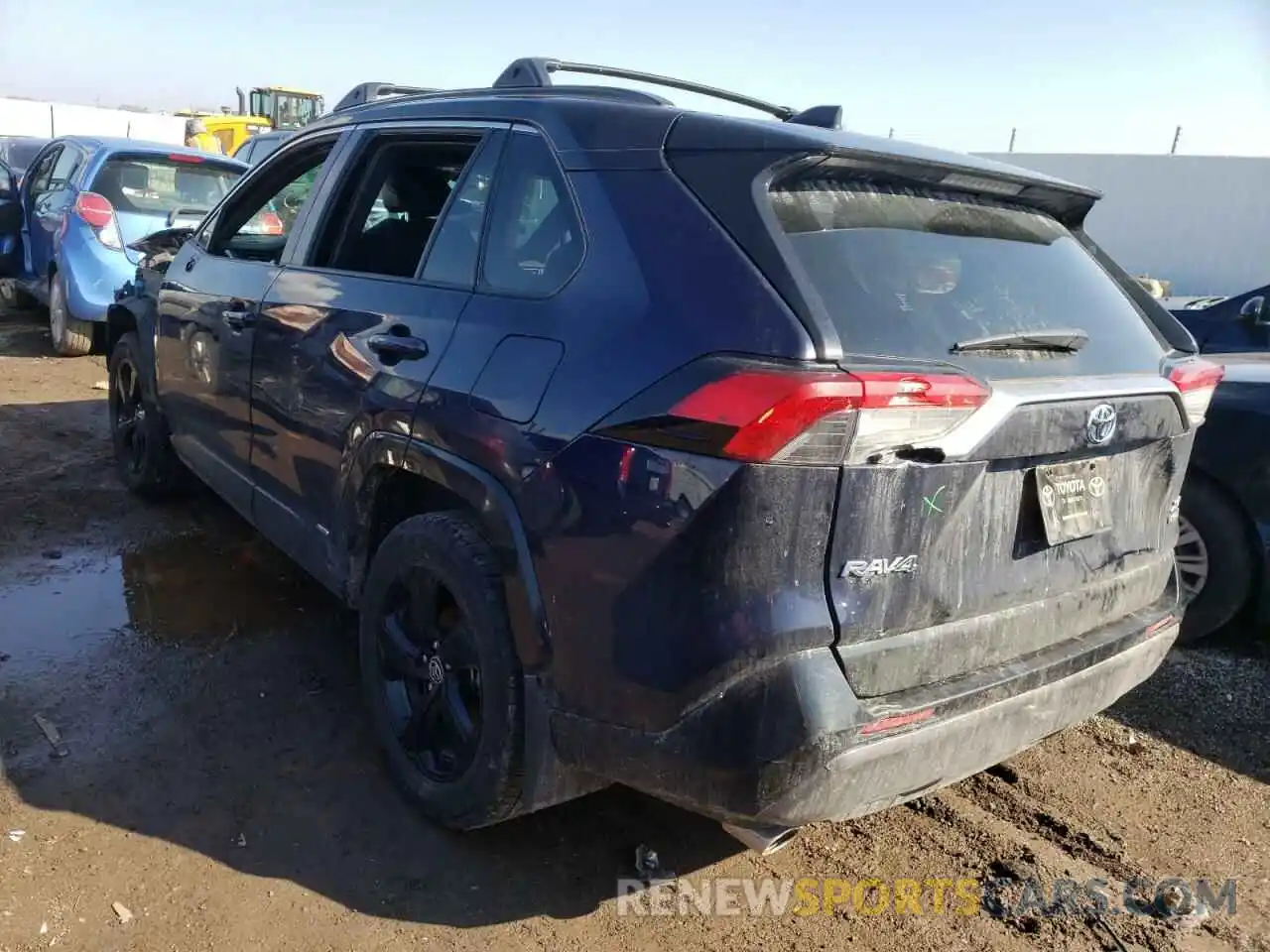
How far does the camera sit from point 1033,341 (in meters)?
2.36

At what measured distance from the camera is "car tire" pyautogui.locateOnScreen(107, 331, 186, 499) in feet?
16.6

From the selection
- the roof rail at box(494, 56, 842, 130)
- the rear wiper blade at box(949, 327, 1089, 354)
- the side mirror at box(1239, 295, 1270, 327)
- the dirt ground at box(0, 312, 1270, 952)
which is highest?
the roof rail at box(494, 56, 842, 130)

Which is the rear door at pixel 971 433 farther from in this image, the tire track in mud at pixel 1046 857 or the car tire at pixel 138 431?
the car tire at pixel 138 431

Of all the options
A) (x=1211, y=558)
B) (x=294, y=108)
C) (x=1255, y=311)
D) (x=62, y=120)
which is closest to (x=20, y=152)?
(x=294, y=108)

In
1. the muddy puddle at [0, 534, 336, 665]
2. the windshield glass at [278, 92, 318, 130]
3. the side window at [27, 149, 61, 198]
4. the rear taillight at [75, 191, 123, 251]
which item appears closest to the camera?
the muddy puddle at [0, 534, 336, 665]

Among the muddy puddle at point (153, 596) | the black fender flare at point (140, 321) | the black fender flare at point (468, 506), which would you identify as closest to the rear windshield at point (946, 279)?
the black fender flare at point (468, 506)

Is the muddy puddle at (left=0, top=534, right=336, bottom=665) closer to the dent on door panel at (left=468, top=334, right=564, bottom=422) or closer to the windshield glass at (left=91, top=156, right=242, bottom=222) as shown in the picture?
the dent on door panel at (left=468, top=334, right=564, bottom=422)

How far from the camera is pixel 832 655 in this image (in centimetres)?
202

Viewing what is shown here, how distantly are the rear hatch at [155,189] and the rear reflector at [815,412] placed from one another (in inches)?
296

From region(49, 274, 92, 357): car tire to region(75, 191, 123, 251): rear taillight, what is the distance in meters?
0.56

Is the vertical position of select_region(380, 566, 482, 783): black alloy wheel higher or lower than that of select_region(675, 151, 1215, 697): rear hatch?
lower

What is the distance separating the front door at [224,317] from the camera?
150 inches

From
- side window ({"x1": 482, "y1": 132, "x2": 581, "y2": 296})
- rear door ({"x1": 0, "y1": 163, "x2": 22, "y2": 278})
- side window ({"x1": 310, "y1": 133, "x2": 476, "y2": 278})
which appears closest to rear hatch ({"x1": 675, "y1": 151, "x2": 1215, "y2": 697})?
side window ({"x1": 482, "y1": 132, "x2": 581, "y2": 296})

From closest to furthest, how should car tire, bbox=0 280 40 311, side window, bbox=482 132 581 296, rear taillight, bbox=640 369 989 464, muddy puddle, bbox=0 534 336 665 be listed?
1. rear taillight, bbox=640 369 989 464
2. side window, bbox=482 132 581 296
3. muddy puddle, bbox=0 534 336 665
4. car tire, bbox=0 280 40 311
